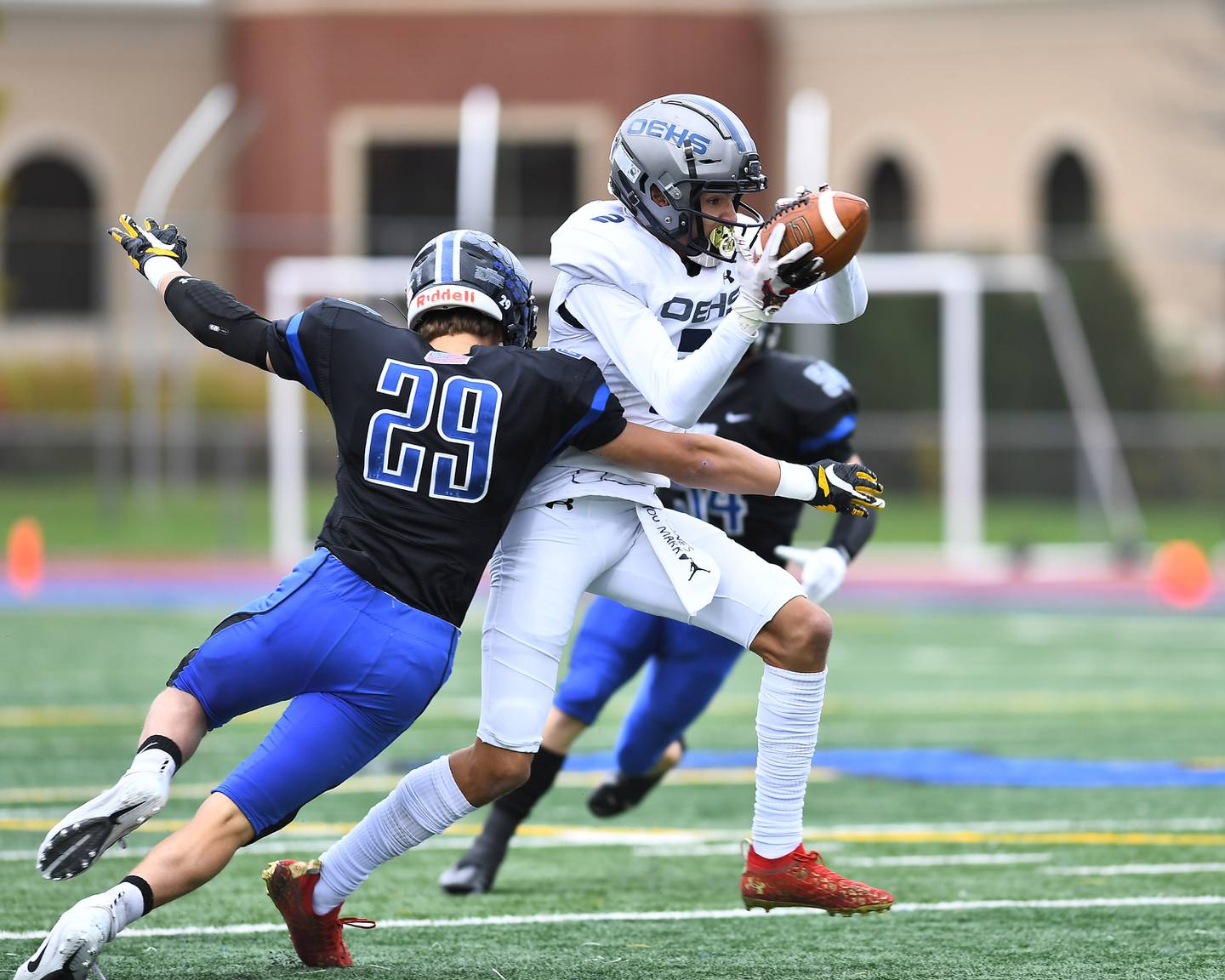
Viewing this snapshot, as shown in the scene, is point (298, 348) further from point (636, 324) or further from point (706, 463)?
point (706, 463)

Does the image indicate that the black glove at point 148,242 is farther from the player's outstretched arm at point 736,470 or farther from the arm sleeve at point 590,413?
the player's outstretched arm at point 736,470

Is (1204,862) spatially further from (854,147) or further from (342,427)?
(854,147)

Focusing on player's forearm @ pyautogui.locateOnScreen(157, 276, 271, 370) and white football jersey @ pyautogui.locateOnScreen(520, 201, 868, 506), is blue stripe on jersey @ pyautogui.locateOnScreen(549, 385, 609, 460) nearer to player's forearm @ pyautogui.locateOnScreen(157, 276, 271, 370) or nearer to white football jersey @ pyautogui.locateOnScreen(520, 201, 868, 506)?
white football jersey @ pyautogui.locateOnScreen(520, 201, 868, 506)

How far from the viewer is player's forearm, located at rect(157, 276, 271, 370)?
4.34 m

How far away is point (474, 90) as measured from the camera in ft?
83.0

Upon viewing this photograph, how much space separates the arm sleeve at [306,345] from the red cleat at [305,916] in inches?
40.8

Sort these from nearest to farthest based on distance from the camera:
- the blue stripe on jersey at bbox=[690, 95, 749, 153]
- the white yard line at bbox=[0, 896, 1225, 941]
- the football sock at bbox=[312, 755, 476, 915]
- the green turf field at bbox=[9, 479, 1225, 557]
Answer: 1. the football sock at bbox=[312, 755, 476, 915]
2. the blue stripe on jersey at bbox=[690, 95, 749, 153]
3. the white yard line at bbox=[0, 896, 1225, 941]
4. the green turf field at bbox=[9, 479, 1225, 557]

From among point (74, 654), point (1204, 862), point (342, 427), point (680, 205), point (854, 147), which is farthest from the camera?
point (854, 147)

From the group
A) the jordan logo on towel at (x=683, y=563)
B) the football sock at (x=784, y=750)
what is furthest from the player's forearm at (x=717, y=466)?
the football sock at (x=784, y=750)

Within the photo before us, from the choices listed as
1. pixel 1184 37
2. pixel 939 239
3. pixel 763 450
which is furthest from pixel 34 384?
pixel 763 450

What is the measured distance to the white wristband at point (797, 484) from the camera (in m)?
4.52

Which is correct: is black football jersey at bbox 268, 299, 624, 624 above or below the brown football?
below

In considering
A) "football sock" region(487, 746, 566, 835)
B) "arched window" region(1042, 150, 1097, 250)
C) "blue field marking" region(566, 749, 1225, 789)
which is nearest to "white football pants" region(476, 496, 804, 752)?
"football sock" region(487, 746, 566, 835)

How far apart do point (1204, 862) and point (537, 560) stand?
7.70 feet
